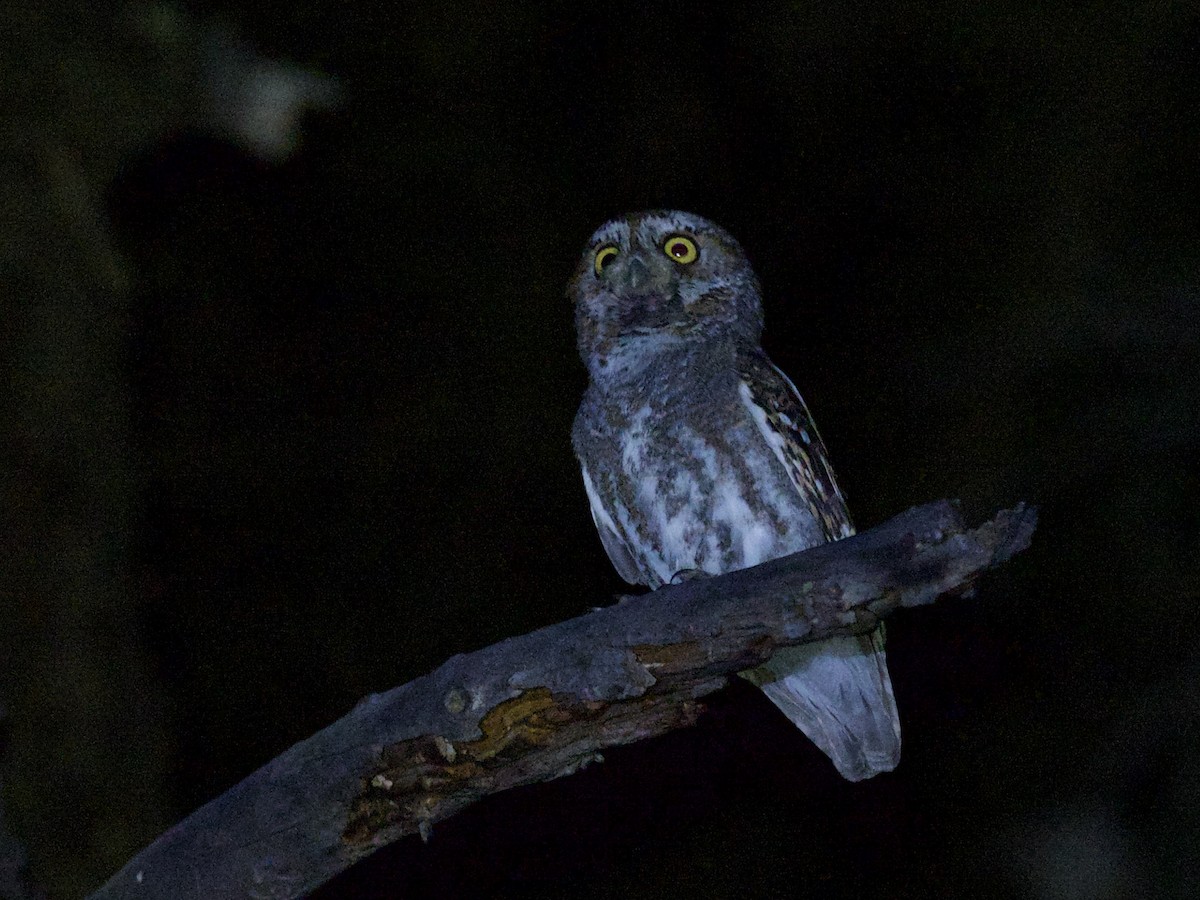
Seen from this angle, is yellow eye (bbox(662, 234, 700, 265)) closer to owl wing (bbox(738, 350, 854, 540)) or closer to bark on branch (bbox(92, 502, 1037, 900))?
owl wing (bbox(738, 350, 854, 540))

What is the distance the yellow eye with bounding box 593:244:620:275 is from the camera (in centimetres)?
291

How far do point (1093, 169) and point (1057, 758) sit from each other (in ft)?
6.65

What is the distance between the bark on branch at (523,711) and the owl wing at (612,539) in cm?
102

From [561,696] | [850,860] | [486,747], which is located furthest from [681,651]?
[850,860]

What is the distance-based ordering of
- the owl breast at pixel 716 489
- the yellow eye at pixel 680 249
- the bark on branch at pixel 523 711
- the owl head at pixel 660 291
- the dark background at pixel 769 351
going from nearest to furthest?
A: the bark on branch at pixel 523 711
the owl breast at pixel 716 489
the owl head at pixel 660 291
the yellow eye at pixel 680 249
the dark background at pixel 769 351

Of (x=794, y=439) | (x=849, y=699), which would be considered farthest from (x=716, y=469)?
(x=849, y=699)

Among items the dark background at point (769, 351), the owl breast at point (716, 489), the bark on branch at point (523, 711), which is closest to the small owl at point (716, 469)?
the owl breast at point (716, 489)

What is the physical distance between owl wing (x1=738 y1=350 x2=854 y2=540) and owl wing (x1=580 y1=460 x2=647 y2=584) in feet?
1.65

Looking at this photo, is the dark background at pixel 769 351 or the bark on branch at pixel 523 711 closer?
the bark on branch at pixel 523 711

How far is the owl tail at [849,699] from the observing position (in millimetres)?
2490

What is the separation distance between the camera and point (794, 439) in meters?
2.48

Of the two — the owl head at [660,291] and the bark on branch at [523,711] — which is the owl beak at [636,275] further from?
the bark on branch at [523,711]

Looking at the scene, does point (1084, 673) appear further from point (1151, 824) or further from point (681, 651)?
point (681, 651)

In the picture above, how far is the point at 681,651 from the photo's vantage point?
5.46 feet
